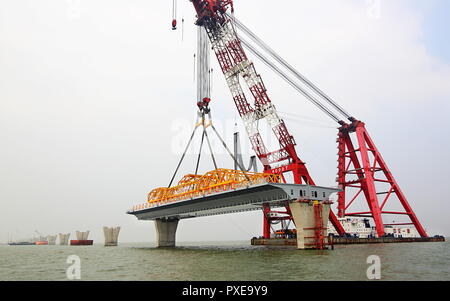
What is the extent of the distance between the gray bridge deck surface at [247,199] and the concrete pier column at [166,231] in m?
13.6

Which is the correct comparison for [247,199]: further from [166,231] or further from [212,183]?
[166,231]

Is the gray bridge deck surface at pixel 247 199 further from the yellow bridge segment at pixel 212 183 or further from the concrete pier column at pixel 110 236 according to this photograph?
the concrete pier column at pixel 110 236

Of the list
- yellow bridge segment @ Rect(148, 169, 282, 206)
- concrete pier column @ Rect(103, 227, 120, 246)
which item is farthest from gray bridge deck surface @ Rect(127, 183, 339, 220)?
concrete pier column @ Rect(103, 227, 120, 246)

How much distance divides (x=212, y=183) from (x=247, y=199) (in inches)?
281

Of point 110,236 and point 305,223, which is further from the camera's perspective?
point 110,236

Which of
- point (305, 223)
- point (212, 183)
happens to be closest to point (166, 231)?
point (212, 183)

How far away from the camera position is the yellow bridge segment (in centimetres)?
5300

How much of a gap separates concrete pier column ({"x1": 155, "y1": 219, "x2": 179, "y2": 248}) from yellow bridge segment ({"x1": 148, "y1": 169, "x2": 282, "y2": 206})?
13493 millimetres

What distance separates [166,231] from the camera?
8650cm

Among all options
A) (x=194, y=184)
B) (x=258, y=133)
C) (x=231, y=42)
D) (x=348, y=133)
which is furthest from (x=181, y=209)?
(x=348, y=133)

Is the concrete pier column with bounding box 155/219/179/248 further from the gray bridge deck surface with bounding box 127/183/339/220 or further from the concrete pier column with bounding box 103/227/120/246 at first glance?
the concrete pier column with bounding box 103/227/120/246
